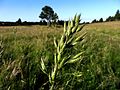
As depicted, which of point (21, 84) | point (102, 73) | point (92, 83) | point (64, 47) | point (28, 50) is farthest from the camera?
point (28, 50)

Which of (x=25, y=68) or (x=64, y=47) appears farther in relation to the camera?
(x=25, y=68)

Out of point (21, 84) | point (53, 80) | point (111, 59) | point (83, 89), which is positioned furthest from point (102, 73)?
point (53, 80)

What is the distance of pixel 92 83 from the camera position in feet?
17.4

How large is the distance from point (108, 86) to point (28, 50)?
237 centimetres

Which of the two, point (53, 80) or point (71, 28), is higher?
point (71, 28)

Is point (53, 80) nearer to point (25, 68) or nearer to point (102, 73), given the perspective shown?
point (25, 68)

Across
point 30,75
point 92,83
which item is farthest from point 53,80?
point 92,83

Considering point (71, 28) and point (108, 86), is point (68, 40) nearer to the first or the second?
point (71, 28)

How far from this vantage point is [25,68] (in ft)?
15.0

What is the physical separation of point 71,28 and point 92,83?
13.0ft

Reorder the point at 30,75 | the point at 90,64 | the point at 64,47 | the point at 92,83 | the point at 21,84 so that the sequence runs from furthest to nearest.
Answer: the point at 90,64
the point at 92,83
the point at 30,75
the point at 21,84
the point at 64,47

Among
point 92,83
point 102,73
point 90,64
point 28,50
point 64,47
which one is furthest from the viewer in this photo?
point 28,50

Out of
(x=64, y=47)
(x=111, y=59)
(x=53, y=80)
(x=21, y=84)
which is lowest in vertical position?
(x=111, y=59)

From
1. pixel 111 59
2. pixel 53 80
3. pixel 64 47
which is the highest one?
pixel 64 47
